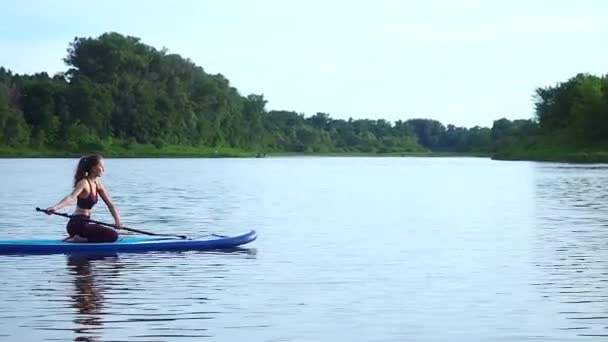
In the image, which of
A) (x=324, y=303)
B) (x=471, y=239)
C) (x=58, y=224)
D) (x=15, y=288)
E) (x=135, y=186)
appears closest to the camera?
(x=324, y=303)

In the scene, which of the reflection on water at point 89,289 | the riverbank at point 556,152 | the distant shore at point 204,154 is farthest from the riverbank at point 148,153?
the reflection on water at point 89,289

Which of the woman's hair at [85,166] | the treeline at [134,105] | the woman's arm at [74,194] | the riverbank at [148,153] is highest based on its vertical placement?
the treeline at [134,105]

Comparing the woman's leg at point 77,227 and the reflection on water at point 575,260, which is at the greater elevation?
the woman's leg at point 77,227

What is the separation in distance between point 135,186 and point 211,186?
397 centimetres

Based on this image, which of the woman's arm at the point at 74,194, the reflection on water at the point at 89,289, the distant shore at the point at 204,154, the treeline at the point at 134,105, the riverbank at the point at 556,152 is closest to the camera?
the reflection on water at the point at 89,289

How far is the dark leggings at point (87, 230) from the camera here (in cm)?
2161

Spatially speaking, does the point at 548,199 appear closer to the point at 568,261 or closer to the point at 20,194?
the point at 20,194

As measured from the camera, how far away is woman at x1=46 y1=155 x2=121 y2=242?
20672mm

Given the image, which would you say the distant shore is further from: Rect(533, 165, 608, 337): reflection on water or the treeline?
Rect(533, 165, 608, 337): reflection on water

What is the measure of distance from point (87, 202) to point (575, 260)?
28.9ft

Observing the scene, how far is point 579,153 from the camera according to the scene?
12250 cm

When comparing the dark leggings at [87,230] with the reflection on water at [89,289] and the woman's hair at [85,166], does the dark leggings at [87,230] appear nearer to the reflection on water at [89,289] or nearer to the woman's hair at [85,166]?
the reflection on water at [89,289]

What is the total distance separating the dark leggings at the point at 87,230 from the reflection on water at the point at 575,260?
770cm

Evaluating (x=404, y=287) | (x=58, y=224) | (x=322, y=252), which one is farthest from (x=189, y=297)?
(x=58, y=224)
